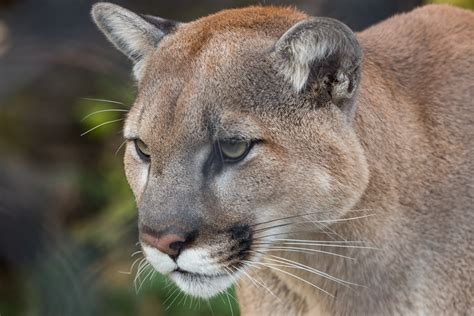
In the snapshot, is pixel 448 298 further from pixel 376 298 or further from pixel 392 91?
pixel 392 91

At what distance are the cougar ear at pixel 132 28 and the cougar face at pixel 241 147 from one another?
27 centimetres

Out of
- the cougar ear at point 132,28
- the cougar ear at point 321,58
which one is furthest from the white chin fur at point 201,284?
the cougar ear at point 132,28

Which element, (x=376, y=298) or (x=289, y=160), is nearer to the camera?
(x=289, y=160)

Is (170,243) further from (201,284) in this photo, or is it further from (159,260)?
(201,284)

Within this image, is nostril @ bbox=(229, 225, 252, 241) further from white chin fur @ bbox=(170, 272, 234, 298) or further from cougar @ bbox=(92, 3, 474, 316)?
white chin fur @ bbox=(170, 272, 234, 298)

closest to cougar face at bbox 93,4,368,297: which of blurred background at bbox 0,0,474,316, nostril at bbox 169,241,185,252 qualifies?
nostril at bbox 169,241,185,252

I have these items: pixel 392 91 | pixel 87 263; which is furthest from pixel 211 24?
pixel 87 263

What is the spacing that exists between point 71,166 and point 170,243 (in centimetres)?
344

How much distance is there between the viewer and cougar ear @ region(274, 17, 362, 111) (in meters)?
2.71

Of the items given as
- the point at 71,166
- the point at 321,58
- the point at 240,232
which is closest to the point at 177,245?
the point at 240,232

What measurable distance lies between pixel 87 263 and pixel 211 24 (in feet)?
7.04

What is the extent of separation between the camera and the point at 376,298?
9.82 ft

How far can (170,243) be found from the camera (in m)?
2.63

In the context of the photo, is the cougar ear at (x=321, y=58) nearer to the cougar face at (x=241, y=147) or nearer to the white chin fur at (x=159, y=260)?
the cougar face at (x=241, y=147)
